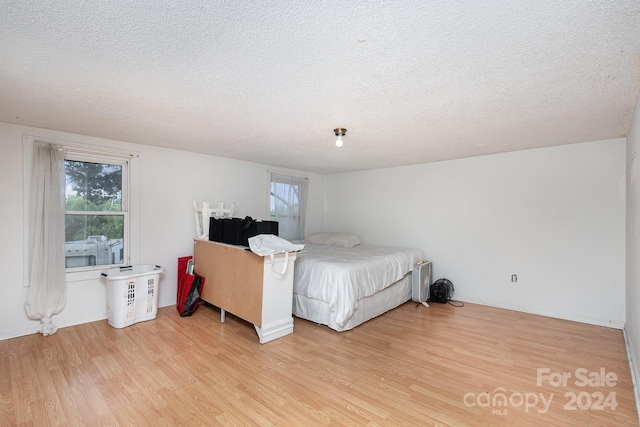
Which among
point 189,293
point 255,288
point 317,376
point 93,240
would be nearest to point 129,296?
point 189,293

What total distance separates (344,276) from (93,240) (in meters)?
2.91

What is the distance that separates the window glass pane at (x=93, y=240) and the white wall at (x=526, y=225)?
3892 mm

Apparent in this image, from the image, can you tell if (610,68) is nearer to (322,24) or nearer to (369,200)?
(322,24)

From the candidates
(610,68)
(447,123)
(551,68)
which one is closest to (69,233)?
(447,123)

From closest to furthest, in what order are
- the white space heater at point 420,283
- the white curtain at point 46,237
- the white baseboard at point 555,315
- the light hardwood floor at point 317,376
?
the light hardwood floor at point 317,376, the white curtain at point 46,237, the white baseboard at point 555,315, the white space heater at point 420,283

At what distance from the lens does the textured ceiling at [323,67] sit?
1.26 metres

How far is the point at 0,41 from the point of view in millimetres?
1470

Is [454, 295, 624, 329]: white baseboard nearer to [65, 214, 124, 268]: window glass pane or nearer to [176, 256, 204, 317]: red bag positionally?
[176, 256, 204, 317]: red bag

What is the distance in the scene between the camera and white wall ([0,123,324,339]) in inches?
112

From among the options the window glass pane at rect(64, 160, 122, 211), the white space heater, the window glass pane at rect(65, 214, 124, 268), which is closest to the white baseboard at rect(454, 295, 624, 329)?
the white space heater

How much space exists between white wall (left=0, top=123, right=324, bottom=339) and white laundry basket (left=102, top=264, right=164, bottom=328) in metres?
0.32

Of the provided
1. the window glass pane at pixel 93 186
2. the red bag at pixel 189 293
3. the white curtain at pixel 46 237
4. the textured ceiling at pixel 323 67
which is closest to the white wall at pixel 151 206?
the white curtain at pixel 46 237

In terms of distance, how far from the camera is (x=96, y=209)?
11.1ft

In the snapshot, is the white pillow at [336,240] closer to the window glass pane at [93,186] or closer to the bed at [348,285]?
the bed at [348,285]
